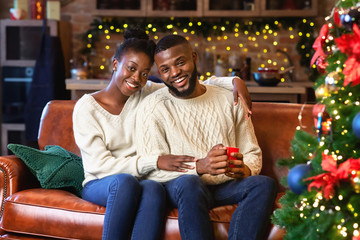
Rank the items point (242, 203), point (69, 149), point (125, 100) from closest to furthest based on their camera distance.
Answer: point (242, 203) → point (125, 100) → point (69, 149)

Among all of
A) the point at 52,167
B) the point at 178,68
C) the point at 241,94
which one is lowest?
the point at 52,167

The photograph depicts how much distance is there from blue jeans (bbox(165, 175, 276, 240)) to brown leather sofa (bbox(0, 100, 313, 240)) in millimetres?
73

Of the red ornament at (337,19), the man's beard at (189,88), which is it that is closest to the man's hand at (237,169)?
the man's beard at (189,88)

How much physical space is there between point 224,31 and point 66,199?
3156mm

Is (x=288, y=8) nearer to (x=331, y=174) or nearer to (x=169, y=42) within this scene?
(x=169, y=42)

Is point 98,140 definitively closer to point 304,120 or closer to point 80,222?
point 80,222

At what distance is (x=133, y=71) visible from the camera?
2426 millimetres

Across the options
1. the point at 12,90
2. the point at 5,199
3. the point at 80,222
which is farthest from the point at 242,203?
the point at 12,90

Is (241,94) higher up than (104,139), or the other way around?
(241,94)

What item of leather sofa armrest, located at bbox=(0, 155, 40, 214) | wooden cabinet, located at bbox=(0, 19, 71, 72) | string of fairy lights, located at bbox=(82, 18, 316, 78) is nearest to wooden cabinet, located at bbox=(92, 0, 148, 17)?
string of fairy lights, located at bbox=(82, 18, 316, 78)

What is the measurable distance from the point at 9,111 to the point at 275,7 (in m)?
2.59

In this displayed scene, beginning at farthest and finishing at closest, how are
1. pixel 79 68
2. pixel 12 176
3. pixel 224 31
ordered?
pixel 224 31
pixel 79 68
pixel 12 176

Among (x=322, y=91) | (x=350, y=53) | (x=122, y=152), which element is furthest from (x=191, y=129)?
(x=350, y=53)

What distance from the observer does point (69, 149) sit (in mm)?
2787
